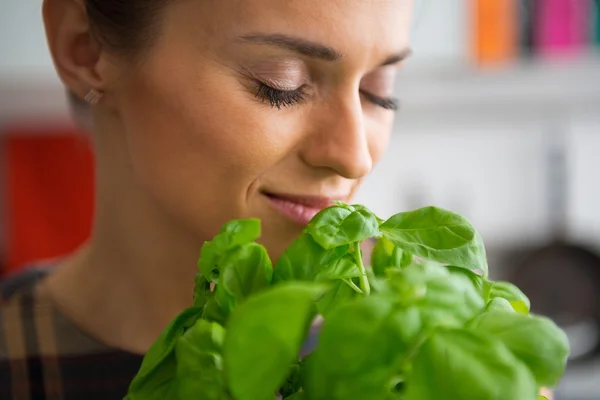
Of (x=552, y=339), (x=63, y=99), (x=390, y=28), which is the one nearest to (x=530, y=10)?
(x=63, y=99)

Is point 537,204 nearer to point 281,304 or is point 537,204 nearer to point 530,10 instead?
point 530,10

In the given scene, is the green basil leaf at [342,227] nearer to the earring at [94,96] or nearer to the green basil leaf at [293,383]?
the green basil leaf at [293,383]

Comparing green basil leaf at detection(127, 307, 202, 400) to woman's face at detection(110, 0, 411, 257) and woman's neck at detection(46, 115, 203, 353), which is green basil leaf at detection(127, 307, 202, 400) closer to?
woman's face at detection(110, 0, 411, 257)

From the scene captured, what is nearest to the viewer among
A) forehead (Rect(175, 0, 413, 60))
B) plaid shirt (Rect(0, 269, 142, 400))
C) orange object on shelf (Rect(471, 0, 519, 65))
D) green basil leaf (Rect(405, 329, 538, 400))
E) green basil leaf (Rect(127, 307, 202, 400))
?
green basil leaf (Rect(405, 329, 538, 400))

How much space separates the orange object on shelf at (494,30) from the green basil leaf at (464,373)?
170cm

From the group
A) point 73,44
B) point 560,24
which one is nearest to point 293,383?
point 73,44

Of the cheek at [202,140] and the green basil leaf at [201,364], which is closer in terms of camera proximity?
the green basil leaf at [201,364]

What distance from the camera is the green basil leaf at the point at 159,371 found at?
42 cm

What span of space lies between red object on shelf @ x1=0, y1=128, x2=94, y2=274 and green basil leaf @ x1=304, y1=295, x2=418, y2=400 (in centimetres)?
165

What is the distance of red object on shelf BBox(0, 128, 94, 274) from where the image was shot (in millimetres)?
1907

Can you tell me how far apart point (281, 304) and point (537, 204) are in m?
1.99

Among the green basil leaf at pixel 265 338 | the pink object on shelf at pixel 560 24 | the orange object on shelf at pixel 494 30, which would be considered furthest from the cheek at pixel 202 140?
the pink object on shelf at pixel 560 24

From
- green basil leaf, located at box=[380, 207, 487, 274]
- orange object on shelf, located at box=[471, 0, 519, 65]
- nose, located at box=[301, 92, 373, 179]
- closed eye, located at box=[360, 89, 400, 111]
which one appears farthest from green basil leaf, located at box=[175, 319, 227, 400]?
orange object on shelf, located at box=[471, 0, 519, 65]

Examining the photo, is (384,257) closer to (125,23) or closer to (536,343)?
(536,343)
